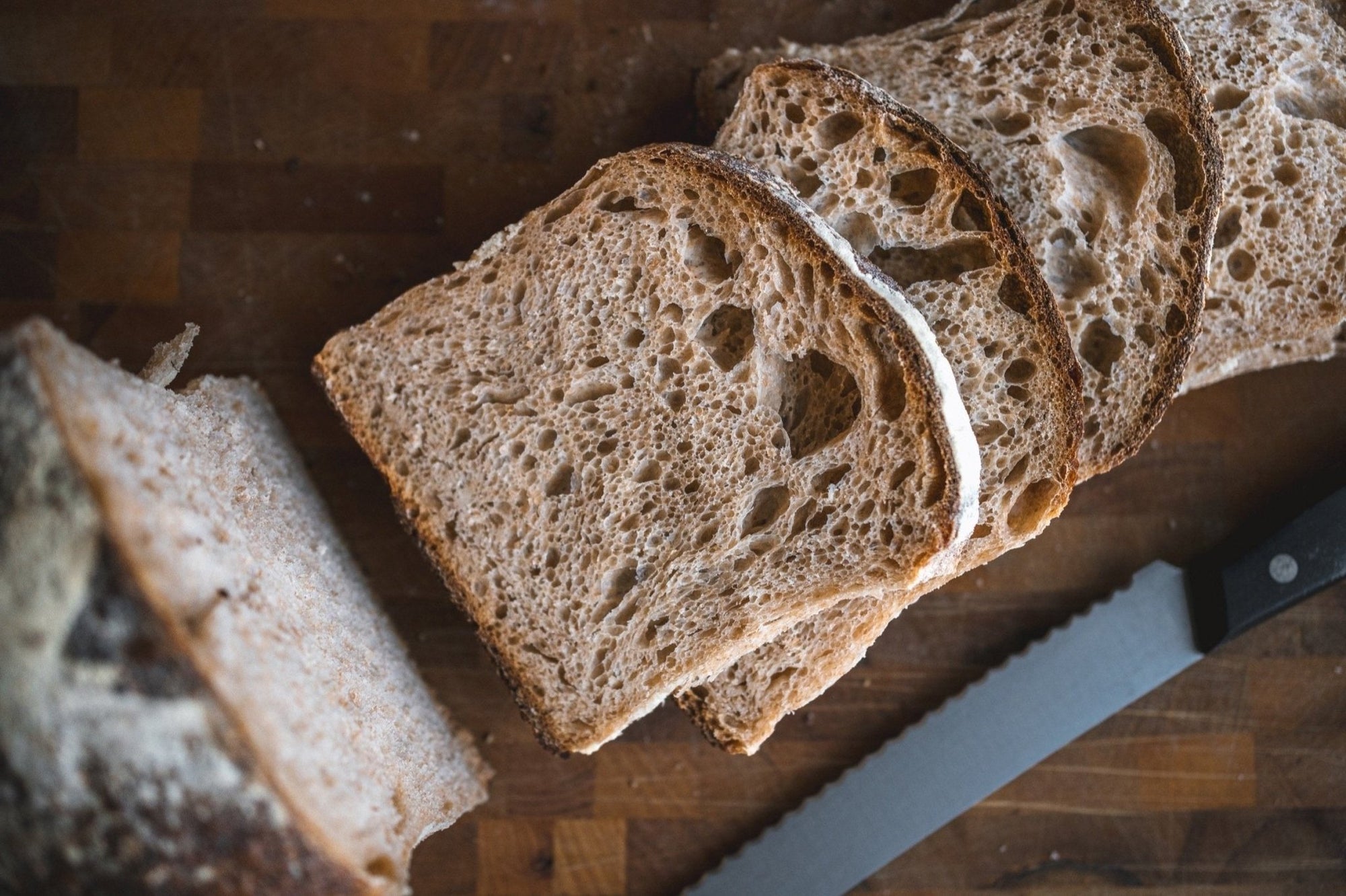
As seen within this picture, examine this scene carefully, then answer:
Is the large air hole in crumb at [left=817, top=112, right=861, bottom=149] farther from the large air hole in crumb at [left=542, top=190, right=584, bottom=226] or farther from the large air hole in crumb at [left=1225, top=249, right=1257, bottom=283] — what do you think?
the large air hole in crumb at [left=1225, top=249, right=1257, bottom=283]

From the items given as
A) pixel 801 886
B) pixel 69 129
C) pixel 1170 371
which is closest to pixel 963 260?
pixel 1170 371

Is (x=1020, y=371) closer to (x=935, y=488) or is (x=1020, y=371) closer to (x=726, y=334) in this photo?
(x=935, y=488)

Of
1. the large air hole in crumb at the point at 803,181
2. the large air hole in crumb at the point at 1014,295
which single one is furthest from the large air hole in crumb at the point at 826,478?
the large air hole in crumb at the point at 803,181

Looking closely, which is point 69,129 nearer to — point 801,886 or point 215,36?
point 215,36

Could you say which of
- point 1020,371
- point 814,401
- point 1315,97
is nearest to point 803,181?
point 814,401

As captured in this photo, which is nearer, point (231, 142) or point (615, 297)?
point (615, 297)

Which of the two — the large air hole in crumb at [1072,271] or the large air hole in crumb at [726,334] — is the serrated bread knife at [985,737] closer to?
the large air hole in crumb at [1072,271]
